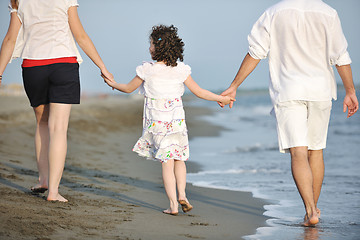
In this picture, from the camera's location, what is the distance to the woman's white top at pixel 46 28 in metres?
4.17

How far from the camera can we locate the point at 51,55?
164 inches

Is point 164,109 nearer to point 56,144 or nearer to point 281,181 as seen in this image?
point 56,144

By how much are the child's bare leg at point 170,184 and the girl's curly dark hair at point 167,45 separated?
0.85 m

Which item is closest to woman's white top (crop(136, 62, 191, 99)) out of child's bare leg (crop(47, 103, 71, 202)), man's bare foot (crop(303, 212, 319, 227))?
child's bare leg (crop(47, 103, 71, 202))

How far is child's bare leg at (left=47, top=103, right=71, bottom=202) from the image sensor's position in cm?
421

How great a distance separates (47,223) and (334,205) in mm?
2866

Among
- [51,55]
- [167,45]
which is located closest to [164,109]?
[167,45]

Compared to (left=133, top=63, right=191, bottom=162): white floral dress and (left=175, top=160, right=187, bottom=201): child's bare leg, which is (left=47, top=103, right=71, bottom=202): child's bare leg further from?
(left=175, top=160, right=187, bottom=201): child's bare leg

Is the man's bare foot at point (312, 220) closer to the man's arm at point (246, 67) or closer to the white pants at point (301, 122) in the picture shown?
the white pants at point (301, 122)

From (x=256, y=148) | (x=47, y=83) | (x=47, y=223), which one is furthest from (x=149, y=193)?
(x=256, y=148)

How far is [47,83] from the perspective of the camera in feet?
13.9

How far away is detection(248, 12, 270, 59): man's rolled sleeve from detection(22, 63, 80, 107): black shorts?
1.44 meters

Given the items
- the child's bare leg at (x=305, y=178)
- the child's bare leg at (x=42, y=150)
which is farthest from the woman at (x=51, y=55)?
the child's bare leg at (x=305, y=178)

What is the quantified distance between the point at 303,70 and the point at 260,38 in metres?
0.42
